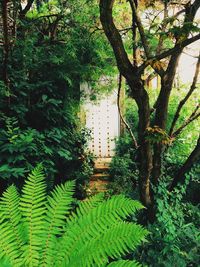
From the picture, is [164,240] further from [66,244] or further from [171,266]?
[66,244]

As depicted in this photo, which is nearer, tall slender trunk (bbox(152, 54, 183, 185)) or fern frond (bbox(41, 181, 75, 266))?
fern frond (bbox(41, 181, 75, 266))

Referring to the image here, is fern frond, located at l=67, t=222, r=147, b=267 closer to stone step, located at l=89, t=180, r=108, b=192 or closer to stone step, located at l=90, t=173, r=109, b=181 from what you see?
stone step, located at l=89, t=180, r=108, b=192

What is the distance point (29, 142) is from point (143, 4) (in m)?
2.19

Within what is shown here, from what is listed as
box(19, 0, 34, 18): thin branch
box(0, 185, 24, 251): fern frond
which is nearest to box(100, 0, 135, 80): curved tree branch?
box(0, 185, 24, 251): fern frond

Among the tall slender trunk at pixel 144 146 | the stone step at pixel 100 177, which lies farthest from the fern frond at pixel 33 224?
the stone step at pixel 100 177

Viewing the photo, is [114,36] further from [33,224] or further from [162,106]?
[33,224]

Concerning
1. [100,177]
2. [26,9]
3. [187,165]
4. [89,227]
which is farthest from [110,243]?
[100,177]

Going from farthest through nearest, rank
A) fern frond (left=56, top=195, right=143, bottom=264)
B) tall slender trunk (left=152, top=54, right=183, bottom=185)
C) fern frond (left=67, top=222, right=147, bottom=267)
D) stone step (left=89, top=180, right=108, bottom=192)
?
stone step (left=89, top=180, right=108, bottom=192) → tall slender trunk (left=152, top=54, right=183, bottom=185) → fern frond (left=56, top=195, right=143, bottom=264) → fern frond (left=67, top=222, right=147, bottom=267)

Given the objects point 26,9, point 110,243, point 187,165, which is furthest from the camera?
point 26,9

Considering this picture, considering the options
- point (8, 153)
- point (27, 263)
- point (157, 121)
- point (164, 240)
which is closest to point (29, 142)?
point (8, 153)

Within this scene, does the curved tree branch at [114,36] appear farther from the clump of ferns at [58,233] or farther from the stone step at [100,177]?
the stone step at [100,177]

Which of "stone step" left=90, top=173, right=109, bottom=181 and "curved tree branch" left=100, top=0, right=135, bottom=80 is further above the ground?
"curved tree branch" left=100, top=0, right=135, bottom=80

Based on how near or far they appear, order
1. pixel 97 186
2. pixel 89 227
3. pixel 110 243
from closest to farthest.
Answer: pixel 110 243 < pixel 89 227 < pixel 97 186

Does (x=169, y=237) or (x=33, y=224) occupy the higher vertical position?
(x=33, y=224)
